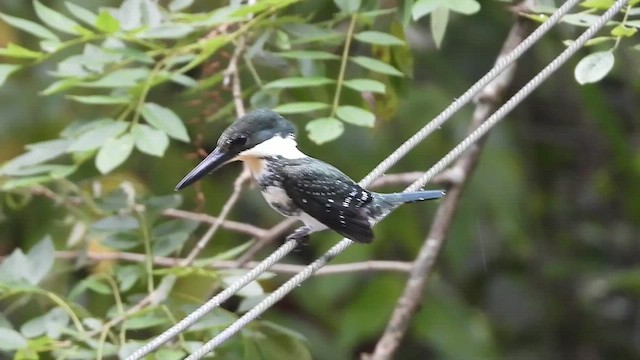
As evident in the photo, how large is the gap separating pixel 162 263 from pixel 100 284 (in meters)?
0.22

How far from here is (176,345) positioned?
154 cm

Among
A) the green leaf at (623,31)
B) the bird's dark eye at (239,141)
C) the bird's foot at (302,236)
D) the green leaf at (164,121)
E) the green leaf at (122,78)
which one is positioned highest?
the green leaf at (623,31)

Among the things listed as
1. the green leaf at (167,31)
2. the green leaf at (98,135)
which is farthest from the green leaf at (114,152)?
the green leaf at (167,31)

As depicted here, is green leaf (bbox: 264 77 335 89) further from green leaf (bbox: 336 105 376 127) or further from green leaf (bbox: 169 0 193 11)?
green leaf (bbox: 169 0 193 11)

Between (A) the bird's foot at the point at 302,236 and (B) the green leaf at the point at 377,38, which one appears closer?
(A) the bird's foot at the point at 302,236

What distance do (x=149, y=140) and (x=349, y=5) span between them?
36 centimetres

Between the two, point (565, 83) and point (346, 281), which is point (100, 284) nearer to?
point (346, 281)

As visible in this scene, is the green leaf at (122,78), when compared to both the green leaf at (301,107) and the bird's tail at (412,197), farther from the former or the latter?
the bird's tail at (412,197)

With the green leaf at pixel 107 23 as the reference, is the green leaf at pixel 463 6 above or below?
above

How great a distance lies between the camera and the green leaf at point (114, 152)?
1507mm

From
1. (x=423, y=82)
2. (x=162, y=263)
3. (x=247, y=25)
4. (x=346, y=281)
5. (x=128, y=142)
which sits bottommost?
(x=346, y=281)

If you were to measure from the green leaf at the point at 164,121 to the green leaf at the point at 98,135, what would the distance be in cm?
4

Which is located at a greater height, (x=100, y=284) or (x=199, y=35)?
(x=199, y=35)

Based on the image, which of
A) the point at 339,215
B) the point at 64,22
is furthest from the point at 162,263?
the point at 339,215
